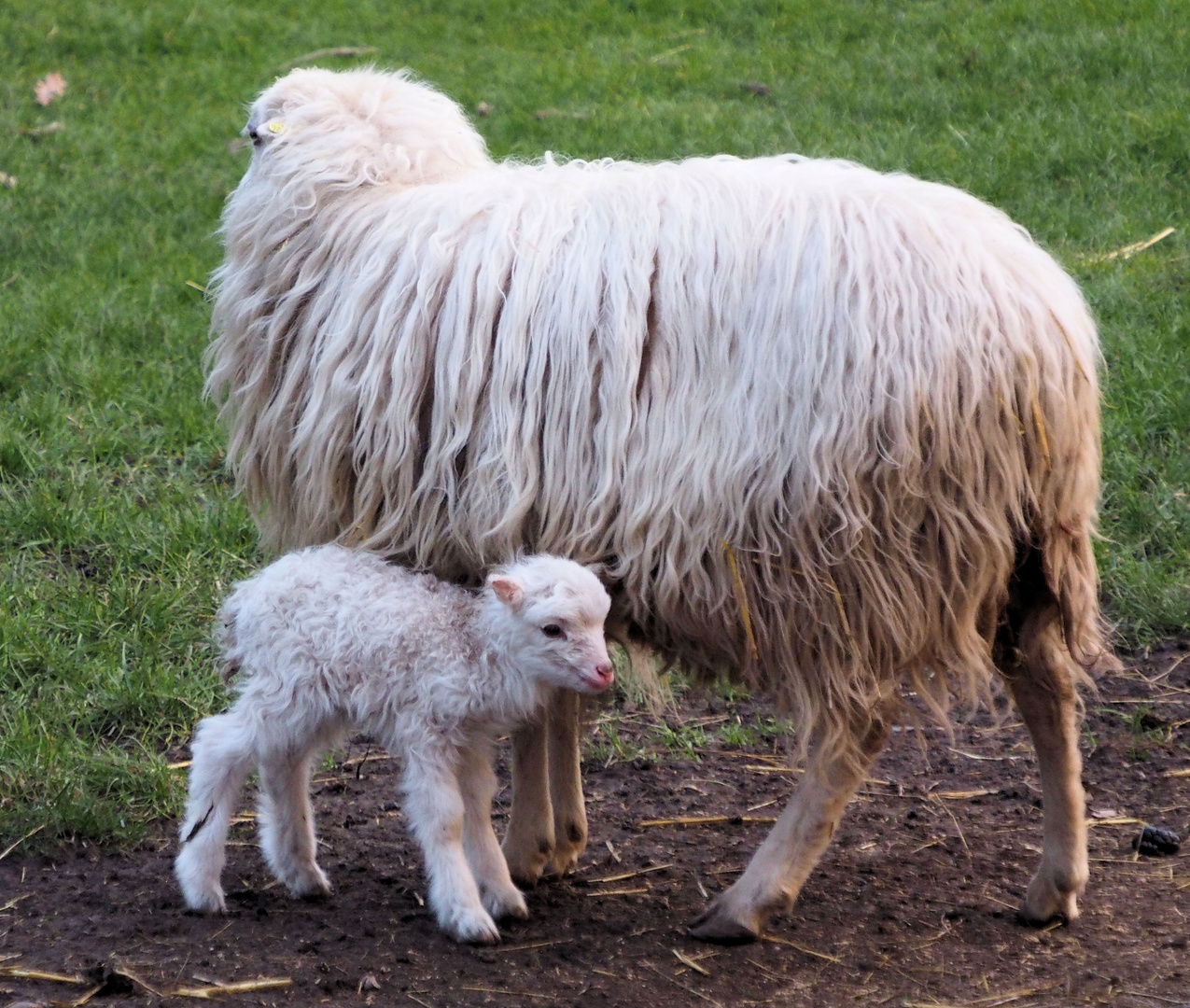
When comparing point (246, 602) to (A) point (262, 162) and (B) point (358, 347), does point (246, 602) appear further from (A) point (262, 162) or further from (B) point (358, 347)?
(A) point (262, 162)

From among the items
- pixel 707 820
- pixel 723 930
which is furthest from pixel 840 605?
pixel 707 820

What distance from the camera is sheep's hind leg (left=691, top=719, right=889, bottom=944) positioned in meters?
2.89

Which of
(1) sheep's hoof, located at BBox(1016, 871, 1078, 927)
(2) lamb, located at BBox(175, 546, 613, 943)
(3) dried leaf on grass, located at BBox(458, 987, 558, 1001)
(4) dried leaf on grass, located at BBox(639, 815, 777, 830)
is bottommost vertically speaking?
(4) dried leaf on grass, located at BBox(639, 815, 777, 830)

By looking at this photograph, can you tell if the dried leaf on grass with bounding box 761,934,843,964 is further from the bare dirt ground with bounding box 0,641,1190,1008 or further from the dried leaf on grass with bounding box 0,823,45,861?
the dried leaf on grass with bounding box 0,823,45,861

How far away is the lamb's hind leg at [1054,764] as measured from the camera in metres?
3.02

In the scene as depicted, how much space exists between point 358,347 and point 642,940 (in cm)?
129

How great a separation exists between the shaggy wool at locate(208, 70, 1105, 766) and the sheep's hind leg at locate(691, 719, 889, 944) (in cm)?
13

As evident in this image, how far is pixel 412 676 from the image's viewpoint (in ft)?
9.00

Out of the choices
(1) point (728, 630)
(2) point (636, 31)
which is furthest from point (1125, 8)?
(1) point (728, 630)

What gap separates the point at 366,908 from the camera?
9.98 ft

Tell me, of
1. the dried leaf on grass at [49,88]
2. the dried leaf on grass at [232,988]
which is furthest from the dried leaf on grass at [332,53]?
the dried leaf on grass at [232,988]

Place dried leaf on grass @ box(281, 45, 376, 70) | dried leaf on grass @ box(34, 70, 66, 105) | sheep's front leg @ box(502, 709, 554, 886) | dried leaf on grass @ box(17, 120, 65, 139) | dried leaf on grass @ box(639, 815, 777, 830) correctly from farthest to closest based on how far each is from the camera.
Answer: dried leaf on grass @ box(281, 45, 376, 70)
dried leaf on grass @ box(34, 70, 66, 105)
dried leaf on grass @ box(17, 120, 65, 139)
dried leaf on grass @ box(639, 815, 777, 830)
sheep's front leg @ box(502, 709, 554, 886)

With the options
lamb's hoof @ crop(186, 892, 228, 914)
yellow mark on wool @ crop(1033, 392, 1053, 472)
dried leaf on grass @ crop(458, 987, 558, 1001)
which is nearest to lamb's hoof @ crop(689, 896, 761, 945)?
dried leaf on grass @ crop(458, 987, 558, 1001)

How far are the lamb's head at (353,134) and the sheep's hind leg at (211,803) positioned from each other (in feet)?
3.84
